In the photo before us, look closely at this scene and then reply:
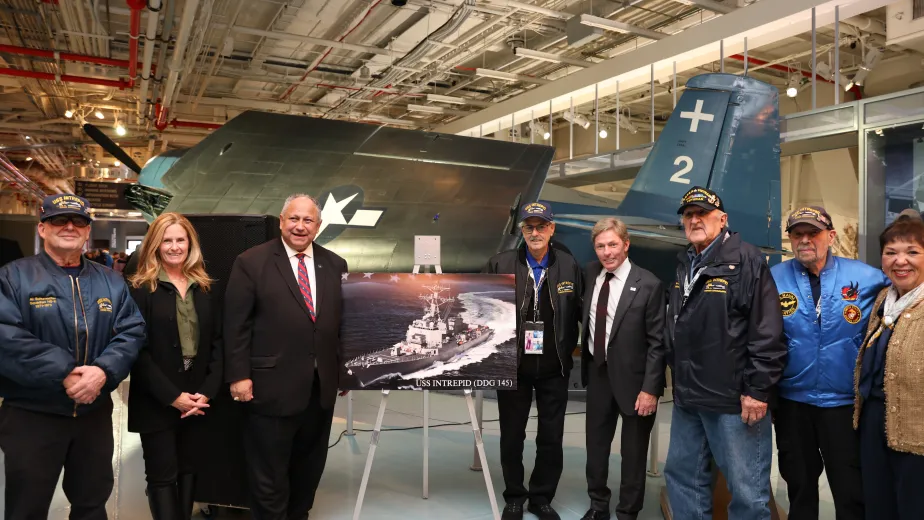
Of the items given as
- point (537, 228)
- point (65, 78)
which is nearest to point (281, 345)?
point (537, 228)

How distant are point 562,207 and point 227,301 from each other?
14.7 feet

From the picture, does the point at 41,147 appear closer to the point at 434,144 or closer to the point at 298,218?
the point at 434,144

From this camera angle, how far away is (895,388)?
2.02 meters

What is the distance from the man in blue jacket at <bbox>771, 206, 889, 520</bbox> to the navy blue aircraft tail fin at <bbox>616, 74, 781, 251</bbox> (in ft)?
9.12

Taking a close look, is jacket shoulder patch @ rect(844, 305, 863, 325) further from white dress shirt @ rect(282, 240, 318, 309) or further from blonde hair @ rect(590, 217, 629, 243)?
white dress shirt @ rect(282, 240, 318, 309)

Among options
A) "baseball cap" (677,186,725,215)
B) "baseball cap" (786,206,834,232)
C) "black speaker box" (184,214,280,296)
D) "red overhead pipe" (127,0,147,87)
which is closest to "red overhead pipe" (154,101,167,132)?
"red overhead pipe" (127,0,147,87)

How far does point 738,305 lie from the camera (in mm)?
2445

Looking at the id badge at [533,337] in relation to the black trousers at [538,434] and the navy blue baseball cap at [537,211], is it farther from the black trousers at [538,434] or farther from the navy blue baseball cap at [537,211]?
the navy blue baseball cap at [537,211]

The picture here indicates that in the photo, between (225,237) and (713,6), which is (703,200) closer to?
(225,237)

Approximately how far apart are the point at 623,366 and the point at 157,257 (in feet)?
6.92

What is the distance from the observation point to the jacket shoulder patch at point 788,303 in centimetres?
246

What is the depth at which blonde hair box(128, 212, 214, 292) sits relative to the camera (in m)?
2.51

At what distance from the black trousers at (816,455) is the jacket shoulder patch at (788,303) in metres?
0.36

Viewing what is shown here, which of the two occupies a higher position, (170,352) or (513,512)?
(170,352)
